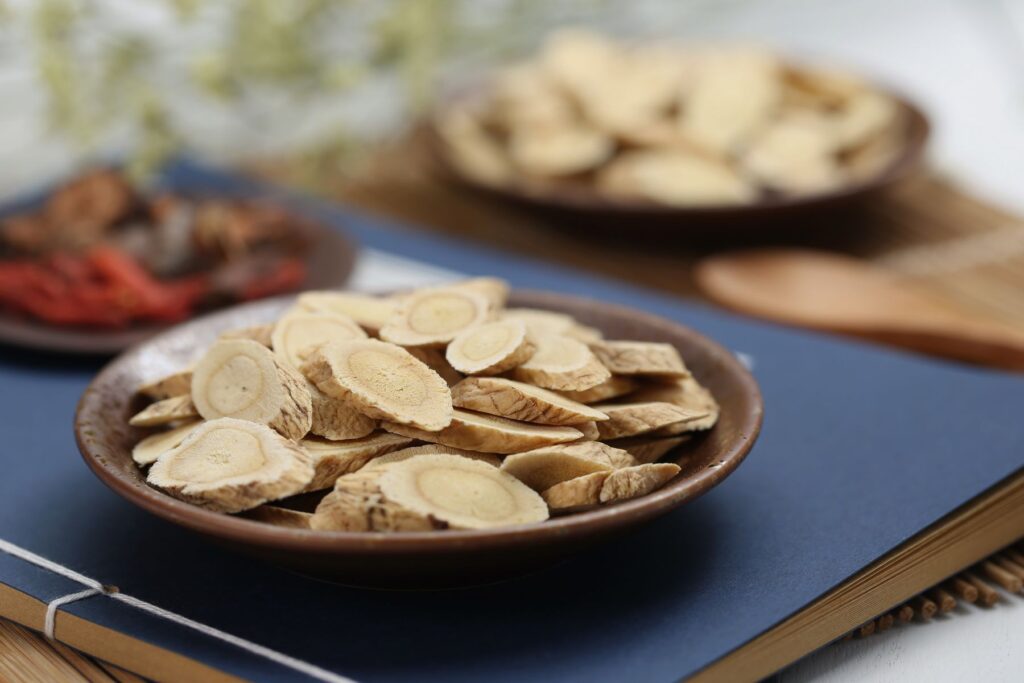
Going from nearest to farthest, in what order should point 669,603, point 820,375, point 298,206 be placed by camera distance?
point 669,603 → point 820,375 → point 298,206

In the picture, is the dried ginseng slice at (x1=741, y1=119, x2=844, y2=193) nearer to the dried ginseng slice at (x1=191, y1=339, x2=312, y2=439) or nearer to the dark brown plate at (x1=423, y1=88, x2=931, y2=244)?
the dark brown plate at (x1=423, y1=88, x2=931, y2=244)

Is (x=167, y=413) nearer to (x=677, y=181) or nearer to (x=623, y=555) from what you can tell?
(x=623, y=555)

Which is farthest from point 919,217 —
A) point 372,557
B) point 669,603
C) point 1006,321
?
point 372,557

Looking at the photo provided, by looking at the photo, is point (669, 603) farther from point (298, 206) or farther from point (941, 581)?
point (298, 206)

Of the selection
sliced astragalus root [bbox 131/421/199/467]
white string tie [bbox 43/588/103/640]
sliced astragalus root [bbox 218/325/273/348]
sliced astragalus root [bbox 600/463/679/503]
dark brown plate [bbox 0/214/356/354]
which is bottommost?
white string tie [bbox 43/588/103/640]

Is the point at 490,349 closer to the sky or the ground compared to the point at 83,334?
closer to the sky

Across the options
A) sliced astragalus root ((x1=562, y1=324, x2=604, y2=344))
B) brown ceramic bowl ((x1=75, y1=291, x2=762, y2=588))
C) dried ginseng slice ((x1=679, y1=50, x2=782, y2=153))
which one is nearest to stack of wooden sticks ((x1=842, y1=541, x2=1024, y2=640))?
brown ceramic bowl ((x1=75, y1=291, x2=762, y2=588))

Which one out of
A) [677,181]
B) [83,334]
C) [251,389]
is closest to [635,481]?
[251,389]
